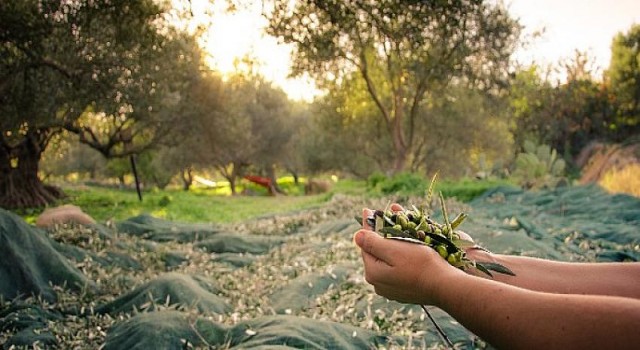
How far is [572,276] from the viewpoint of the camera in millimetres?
2838

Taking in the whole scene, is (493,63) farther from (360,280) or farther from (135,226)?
(360,280)

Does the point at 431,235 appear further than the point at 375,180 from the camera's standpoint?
No

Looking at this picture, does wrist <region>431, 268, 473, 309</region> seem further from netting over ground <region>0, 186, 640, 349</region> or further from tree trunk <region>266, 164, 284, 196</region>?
tree trunk <region>266, 164, 284, 196</region>

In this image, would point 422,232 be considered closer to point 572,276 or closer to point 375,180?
point 572,276

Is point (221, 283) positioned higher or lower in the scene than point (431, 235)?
lower

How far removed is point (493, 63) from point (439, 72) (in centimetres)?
295

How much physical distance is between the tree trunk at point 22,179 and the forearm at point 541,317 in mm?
24128

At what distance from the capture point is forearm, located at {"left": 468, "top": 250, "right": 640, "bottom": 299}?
8.64 feet

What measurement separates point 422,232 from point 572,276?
2.75 feet

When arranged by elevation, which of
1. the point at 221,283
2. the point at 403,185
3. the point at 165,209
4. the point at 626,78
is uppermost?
the point at 626,78

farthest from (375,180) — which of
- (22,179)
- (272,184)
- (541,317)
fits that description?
(541,317)

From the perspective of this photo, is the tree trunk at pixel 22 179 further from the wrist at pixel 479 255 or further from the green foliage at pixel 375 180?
the wrist at pixel 479 255

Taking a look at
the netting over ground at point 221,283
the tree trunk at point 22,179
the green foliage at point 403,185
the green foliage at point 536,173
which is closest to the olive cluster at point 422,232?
the netting over ground at point 221,283

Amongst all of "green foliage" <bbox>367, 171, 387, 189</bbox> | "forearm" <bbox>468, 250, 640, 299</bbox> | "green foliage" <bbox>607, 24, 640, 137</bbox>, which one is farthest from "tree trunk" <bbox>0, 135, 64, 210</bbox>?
"green foliage" <bbox>607, 24, 640, 137</bbox>
